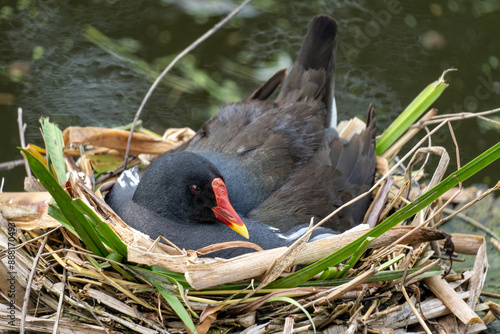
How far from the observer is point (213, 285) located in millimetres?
1988

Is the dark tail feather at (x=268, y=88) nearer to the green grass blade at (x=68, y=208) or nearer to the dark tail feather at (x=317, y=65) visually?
the dark tail feather at (x=317, y=65)

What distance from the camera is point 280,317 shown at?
6.91 feet

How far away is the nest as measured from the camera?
6.60 ft

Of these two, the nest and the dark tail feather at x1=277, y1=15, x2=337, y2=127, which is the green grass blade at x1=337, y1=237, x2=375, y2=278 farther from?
the dark tail feather at x1=277, y1=15, x2=337, y2=127

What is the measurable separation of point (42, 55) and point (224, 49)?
3.34 ft

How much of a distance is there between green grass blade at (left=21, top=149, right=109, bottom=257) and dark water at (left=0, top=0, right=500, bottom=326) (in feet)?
4.31

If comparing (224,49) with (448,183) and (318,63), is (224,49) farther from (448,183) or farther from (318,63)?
(448,183)

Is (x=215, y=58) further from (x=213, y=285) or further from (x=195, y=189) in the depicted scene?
(x=213, y=285)

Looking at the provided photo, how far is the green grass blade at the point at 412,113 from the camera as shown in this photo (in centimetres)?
282

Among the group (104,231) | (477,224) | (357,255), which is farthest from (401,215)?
(477,224)

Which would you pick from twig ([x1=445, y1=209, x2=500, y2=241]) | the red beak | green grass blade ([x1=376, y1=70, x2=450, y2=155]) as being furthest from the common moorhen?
twig ([x1=445, y1=209, x2=500, y2=241])

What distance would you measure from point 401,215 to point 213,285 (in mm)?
604

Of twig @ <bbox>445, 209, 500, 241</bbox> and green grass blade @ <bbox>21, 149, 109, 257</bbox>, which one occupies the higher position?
green grass blade @ <bbox>21, 149, 109, 257</bbox>

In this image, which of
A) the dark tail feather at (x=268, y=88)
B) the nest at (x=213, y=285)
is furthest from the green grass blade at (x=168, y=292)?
the dark tail feather at (x=268, y=88)
